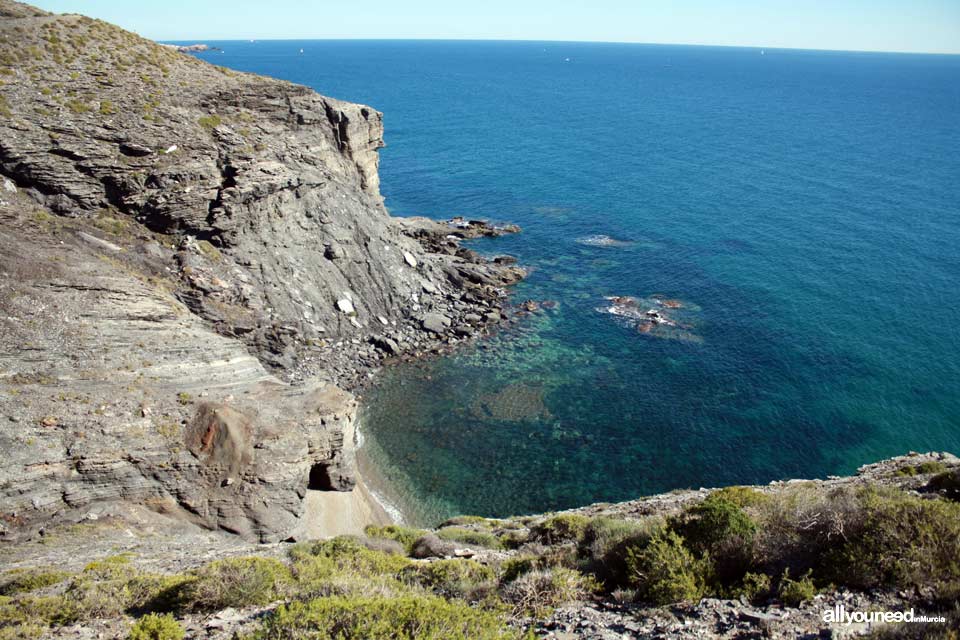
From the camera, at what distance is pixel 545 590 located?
55.0 feet

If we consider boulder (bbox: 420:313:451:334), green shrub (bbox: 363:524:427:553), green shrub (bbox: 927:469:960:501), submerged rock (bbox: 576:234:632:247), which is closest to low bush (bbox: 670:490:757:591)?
green shrub (bbox: 927:469:960:501)

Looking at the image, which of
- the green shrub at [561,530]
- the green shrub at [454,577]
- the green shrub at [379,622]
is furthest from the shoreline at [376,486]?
the green shrub at [379,622]

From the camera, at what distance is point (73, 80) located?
4641cm

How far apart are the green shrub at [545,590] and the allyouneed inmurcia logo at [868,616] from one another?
585 cm

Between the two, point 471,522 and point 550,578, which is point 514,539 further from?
point 550,578

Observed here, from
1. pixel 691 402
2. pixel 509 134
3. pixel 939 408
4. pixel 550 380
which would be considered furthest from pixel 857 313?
pixel 509 134

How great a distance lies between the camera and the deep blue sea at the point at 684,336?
144 feet

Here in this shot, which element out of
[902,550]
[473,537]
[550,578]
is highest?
[902,550]

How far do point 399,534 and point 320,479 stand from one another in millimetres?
6995

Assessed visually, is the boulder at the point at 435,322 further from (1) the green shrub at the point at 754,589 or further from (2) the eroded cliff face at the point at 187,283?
(1) the green shrub at the point at 754,589

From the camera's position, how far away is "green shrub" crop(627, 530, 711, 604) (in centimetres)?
1581

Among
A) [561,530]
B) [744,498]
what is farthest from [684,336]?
[561,530]

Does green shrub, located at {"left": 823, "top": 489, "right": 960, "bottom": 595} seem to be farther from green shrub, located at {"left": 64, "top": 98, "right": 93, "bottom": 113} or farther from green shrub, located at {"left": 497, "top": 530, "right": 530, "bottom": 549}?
green shrub, located at {"left": 64, "top": 98, "right": 93, "bottom": 113}

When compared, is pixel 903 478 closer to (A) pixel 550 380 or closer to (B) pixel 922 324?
(A) pixel 550 380
